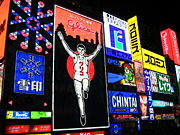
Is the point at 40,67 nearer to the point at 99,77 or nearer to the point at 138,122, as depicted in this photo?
the point at 99,77

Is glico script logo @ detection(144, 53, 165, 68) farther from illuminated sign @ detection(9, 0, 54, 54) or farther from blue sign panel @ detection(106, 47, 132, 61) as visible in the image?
illuminated sign @ detection(9, 0, 54, 54)

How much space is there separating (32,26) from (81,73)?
5.91 feet

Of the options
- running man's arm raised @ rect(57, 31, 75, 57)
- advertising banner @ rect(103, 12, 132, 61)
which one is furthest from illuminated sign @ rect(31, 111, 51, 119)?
advertising banner @ rect(103, 12, 132, 61)

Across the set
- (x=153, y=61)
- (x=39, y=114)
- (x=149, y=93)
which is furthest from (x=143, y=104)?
(x=39, y=114)

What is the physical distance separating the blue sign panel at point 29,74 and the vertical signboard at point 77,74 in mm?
383

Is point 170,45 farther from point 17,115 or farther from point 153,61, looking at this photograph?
point 17,115

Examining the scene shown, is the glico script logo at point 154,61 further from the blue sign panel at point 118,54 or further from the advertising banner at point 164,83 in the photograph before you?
the blue sign panel at point 118,54

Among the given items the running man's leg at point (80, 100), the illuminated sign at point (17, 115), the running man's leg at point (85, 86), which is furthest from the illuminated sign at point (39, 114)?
the running man's leg at point (85, 86)

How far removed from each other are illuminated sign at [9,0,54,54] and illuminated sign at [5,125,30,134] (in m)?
1.71

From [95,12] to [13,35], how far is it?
10.2 ft

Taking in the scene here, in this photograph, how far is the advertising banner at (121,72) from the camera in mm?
6219

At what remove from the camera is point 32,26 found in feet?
15.5

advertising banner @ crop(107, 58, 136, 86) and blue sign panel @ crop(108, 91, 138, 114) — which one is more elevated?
advertising banner @ crop(107, 58, 136, 86)

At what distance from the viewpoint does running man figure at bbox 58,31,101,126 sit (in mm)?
5193
